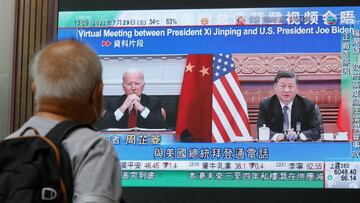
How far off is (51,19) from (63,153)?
197cm

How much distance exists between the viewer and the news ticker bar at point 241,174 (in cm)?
298

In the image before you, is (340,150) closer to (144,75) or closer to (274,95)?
(274,95)

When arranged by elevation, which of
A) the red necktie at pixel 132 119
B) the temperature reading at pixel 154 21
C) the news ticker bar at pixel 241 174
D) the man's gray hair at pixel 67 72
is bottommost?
the news ticker bar at pixel 241 174

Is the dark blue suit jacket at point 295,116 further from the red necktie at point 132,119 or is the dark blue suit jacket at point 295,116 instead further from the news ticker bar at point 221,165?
the red necktie at point 132,119

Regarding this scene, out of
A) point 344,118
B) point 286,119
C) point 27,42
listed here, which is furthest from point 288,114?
point 27,42

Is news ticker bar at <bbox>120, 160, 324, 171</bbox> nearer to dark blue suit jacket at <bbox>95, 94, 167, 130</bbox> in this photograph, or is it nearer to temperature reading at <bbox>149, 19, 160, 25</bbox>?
dark blue suit jacket at <bbox>95, 94, 167, 130</bbox>

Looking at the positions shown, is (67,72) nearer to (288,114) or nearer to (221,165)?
(221,165)

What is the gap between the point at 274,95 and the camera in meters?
3.11

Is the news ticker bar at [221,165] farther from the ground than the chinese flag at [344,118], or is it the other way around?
the chinese flag at [344,118]

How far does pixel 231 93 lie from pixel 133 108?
57 cm

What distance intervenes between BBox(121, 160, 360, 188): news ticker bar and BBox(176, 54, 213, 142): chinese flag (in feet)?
0.61

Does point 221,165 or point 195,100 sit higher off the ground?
point 195,100

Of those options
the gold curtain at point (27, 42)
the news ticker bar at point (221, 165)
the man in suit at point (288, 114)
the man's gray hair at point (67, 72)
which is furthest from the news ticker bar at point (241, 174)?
the man's gray hair at point (67, 72)

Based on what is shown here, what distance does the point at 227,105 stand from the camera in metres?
3.13
